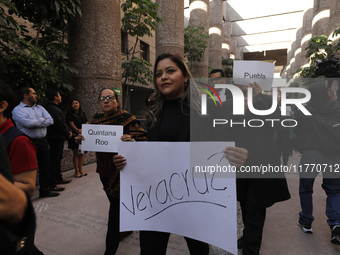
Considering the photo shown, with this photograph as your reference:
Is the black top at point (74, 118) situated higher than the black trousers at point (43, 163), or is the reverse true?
the black top at point (74, 118)

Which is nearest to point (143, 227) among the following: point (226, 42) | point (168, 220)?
point (168, 220)

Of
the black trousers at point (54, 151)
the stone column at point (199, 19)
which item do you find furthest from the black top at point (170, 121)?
the stone column at point (199, 19)

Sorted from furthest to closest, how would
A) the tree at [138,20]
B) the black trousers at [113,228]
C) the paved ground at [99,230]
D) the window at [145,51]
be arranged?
the window at [145,51] < the tree at [138,20] < the paved ground at [99,230] < the black trousers at [113,228]

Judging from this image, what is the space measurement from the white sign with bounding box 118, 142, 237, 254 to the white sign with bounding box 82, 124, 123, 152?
57 cm

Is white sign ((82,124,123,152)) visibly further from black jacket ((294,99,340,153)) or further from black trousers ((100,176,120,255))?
black jacket ((294,99,340,153))

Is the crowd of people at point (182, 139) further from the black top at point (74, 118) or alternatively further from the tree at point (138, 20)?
the tree at point (138, 20)

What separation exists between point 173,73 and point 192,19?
1229 centimetres

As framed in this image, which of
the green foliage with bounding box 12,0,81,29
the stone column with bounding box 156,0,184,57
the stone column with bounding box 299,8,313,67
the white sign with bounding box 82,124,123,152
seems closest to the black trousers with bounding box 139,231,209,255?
the white sign with bounding box 82,124,123,152

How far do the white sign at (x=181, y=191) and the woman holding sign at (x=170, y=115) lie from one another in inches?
4.9

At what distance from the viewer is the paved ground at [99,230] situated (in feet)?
8.14

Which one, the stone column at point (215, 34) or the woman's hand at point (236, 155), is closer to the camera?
the woman's hand at point (236, 155)

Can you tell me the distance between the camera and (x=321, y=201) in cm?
382

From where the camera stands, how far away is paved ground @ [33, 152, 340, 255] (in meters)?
2.48

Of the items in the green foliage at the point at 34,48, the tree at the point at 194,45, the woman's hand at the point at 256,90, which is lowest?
the woman's hand at the point at 256,90
